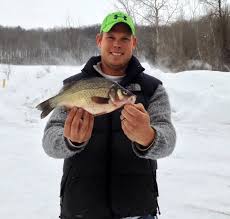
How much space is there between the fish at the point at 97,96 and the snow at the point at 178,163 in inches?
108

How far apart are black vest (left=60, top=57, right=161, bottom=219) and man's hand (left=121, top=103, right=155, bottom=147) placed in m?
0.23

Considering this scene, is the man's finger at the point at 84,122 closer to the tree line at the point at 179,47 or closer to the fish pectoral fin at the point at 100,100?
the fish pectoral fin at the point at 100,100

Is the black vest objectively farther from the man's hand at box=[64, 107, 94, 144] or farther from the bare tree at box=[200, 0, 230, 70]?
the bare tree at box=[200, 0, 230, 70]

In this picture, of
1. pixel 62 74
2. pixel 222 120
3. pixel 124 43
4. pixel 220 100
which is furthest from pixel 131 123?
pixel 62 74

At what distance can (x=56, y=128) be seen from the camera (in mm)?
2166

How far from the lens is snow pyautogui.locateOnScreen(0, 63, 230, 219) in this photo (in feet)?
15.2

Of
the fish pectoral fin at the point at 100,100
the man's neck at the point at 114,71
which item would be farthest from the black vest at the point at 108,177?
the fish pectoral fin at the point at 100,100

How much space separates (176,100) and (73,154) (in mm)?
9727

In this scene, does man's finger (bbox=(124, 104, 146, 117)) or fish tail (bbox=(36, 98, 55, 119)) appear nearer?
man's finger (bbox=(124, 104, 146, 117))

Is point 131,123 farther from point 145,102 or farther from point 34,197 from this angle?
point 34,197

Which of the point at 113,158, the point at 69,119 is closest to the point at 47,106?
the point at 69,119

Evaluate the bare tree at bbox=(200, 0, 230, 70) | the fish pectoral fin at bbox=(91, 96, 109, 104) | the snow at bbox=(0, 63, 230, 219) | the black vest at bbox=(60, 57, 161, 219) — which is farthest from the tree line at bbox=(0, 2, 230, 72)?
the fish pectoral fin at bbox=(91, 96, 109, 104)

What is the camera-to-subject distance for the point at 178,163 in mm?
6195

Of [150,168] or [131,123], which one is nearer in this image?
[131,123]
